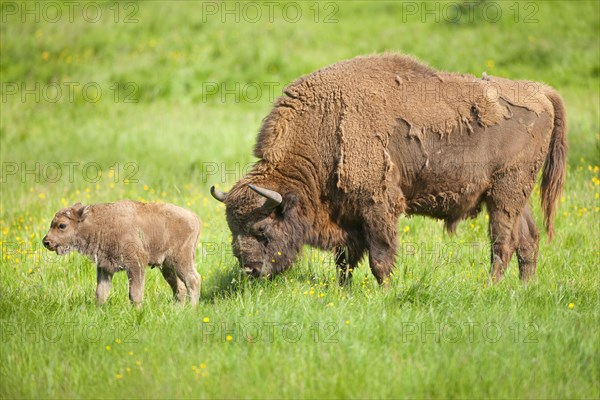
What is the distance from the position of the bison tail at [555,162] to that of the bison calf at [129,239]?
3.50m

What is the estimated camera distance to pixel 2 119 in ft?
49.9

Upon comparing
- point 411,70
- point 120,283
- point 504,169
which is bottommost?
point 120,283

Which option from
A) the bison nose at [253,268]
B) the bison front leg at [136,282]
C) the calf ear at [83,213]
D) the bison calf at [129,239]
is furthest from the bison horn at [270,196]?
the calf ear at [83,213]

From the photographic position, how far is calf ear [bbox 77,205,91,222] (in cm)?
695

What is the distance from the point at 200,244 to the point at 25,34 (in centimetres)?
1235

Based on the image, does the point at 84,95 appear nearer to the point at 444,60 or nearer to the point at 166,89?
the point at 166,89

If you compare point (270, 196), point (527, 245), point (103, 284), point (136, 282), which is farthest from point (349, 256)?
point (103, 284)

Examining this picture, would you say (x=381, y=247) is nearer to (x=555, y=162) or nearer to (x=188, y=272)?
(x=188, y=272)

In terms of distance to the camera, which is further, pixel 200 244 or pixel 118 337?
pixel 200 244

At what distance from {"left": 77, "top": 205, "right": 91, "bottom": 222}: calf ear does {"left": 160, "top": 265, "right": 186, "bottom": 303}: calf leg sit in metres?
0.84

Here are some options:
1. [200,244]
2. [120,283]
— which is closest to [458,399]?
[120,283]

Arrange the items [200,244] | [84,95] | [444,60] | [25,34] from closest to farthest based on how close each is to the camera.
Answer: [200,244] → [84,95] → [444,60] → [25,34]

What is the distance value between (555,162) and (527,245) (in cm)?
85

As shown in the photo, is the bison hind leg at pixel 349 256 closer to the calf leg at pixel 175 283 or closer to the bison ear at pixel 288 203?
the bison ear at pixel 288 203
